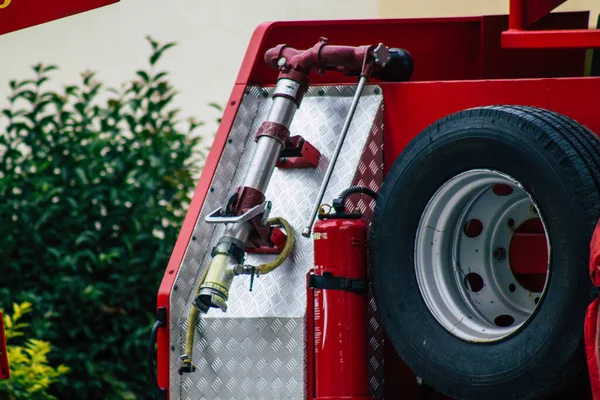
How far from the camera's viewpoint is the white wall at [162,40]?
714 cm

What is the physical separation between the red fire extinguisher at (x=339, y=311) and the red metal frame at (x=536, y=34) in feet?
2.61

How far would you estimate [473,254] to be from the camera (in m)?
3.48

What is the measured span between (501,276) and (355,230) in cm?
48

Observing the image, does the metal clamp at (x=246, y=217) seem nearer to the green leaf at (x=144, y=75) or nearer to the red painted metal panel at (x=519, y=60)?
the red painted metal panel at (x=519, y=60)

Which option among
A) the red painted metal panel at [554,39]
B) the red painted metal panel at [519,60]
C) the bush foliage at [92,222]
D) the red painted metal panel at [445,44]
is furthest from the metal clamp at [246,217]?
the bush foliage at [92,222]

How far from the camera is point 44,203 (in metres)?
6.22

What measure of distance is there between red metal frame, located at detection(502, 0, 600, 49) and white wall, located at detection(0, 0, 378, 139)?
354 cm

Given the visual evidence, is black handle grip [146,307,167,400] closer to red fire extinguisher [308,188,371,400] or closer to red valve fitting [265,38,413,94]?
red fire extinguisher [308,188,371,400]

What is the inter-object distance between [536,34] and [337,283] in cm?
102

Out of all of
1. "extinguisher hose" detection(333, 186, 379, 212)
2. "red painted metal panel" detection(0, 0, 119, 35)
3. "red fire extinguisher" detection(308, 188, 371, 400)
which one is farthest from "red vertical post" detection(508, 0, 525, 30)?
"red painted metal panel" detection(0, 0, 119, 35)

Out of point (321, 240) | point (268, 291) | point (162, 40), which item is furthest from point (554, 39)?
point (162, 40)

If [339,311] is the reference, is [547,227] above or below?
above

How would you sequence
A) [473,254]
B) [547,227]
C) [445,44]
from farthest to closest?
[445,44] < [473,254] < [547,227]

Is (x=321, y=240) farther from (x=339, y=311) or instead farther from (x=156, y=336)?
(x=156, y=336)
